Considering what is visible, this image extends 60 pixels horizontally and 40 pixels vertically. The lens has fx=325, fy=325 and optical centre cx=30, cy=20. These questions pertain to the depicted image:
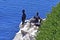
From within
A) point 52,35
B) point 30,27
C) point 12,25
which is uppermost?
point 52,35

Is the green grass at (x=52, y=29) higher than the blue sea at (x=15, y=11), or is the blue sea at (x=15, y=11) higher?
the green grass at (x=52, y=29)

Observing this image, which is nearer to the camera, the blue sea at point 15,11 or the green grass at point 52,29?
the green grass at point 52,29

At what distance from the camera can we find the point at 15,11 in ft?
114

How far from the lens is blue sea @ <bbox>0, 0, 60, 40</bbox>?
90.0ft

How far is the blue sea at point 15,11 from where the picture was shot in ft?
90.0

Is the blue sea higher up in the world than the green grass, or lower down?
lower down

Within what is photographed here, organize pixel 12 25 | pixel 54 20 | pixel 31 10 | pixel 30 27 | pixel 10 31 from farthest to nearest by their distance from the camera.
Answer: pixel 31 10, pixel 12 25, pixel 10 31, pixel 30 27, pixel 54 20

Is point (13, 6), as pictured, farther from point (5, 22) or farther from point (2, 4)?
point (5, 22)

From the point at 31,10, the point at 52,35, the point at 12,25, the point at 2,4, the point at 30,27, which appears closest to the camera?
the point at 52,35

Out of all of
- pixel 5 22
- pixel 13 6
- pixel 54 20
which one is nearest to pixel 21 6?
pixel 13 6

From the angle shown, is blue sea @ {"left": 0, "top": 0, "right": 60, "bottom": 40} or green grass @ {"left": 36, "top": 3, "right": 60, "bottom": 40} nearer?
green grass @ {"left": 36, "top": 3, "right": 60, "bottom": 40}

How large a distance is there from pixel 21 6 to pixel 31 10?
204cm

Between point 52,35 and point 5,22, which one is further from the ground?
point 52,35

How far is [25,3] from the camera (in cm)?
3806
